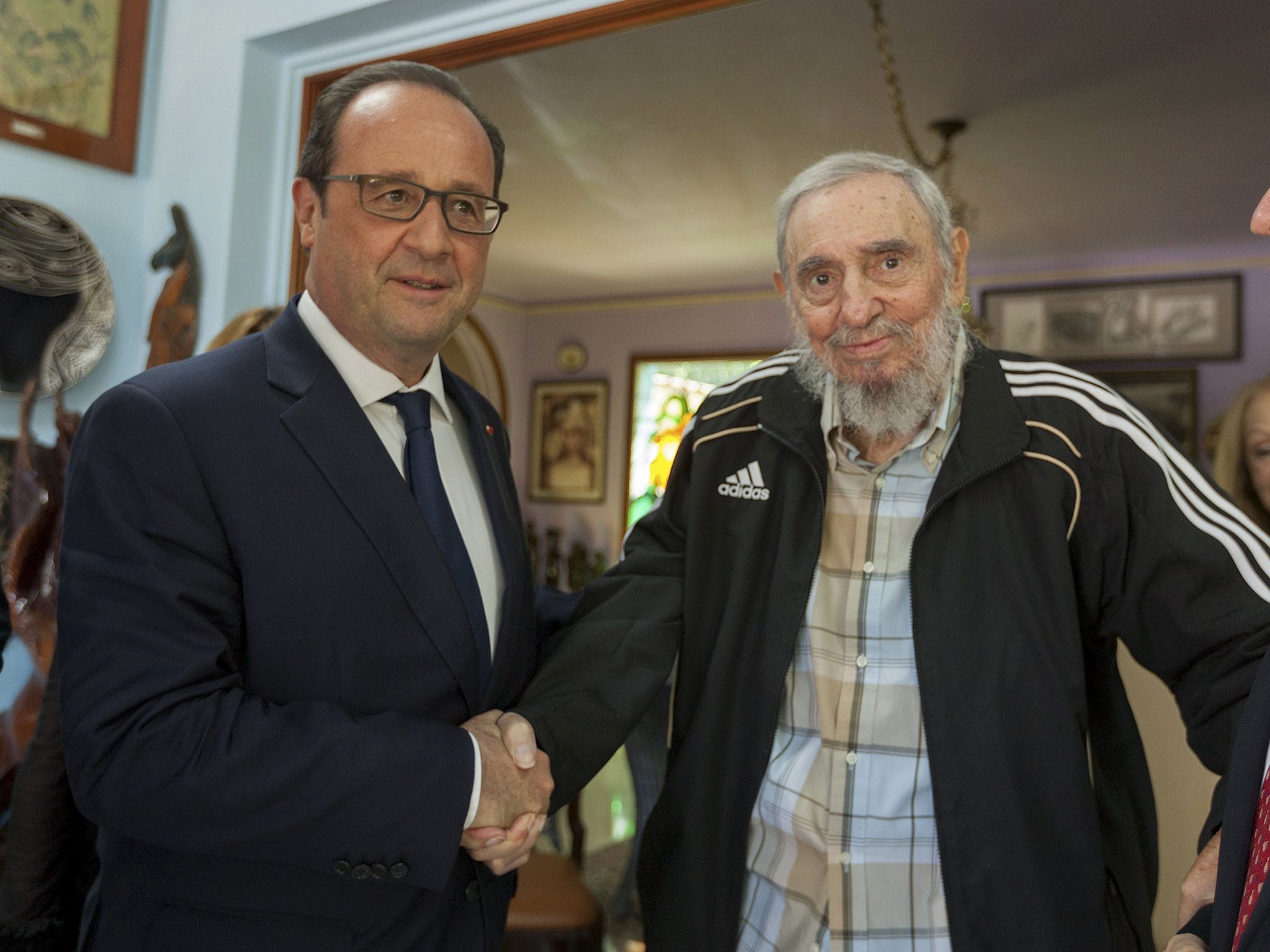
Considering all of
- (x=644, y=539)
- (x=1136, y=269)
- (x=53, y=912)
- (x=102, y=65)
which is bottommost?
(x=53, y=912)

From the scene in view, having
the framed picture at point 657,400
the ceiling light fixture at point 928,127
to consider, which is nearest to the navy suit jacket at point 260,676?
the ceiling light fixture at point 928,127

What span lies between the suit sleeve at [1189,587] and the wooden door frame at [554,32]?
120 cm

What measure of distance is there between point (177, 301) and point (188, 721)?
1.76 metres

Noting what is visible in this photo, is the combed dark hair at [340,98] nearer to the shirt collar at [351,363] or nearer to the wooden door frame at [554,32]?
the shirt collar at [351,363]

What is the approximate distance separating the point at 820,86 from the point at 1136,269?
3.52 m

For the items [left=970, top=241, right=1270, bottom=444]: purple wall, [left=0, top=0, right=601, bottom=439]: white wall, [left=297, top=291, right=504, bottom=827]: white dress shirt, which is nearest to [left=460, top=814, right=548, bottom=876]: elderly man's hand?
[left=297, top=291, right=504, bottom=827]: white dress shirt

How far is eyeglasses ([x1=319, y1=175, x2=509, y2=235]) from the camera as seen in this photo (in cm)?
138

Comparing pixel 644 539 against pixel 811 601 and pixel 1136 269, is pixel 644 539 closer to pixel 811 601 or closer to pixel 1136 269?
pixel 811 601

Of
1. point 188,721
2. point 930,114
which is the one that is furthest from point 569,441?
point 188,721

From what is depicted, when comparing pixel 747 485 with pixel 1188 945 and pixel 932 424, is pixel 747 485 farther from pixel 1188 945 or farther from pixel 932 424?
pixel 1188 945

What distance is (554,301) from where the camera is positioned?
29.8 ft

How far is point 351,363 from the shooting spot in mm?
1415

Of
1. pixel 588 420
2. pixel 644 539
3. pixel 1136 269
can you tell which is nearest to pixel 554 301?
pixel 588 420

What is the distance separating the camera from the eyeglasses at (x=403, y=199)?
138 centimetres
